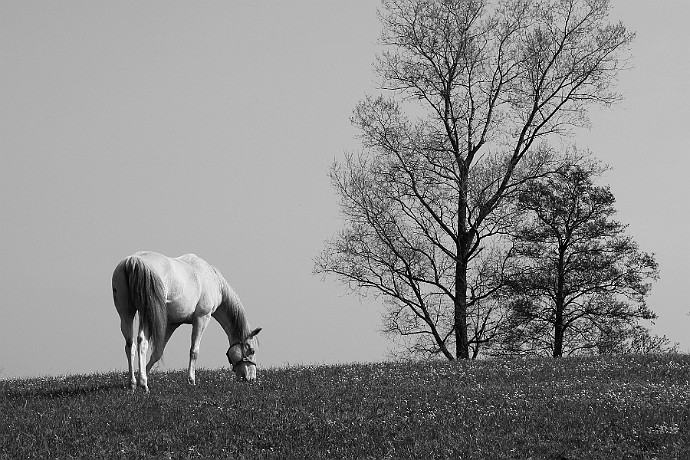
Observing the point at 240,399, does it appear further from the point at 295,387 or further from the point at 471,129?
the point at 471,129

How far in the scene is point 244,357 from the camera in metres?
23.7

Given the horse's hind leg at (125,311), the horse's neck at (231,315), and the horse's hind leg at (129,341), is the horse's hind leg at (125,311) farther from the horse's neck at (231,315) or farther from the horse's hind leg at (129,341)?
the horse's neck at (231,315)

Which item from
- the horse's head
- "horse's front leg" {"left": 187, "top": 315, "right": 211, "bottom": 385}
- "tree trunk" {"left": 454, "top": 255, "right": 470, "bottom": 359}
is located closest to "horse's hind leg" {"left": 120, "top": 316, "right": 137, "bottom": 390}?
"horse's front leg" {"left": 187, "top": 315, "right": 211, "bottom": 385}

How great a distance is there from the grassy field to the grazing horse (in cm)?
73

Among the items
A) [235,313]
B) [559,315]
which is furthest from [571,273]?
[235,313]

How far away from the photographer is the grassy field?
53.1 feet

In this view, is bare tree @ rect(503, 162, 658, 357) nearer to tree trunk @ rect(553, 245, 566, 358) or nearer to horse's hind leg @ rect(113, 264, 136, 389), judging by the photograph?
tree trunk @ rect(553, 245, 566, 358)

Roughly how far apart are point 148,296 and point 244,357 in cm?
406

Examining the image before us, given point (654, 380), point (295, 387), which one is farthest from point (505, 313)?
point (295, 387)

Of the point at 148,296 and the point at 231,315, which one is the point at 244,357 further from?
the point at 148,296

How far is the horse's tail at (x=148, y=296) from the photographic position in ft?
67.3

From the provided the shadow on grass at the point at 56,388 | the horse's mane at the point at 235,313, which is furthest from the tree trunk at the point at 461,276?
the shadow on grass at the point at 56,388

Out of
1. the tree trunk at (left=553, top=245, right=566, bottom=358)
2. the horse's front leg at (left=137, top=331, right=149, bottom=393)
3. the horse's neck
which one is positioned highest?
the tree trunk at (left=553, top=245, right=566, bottom=358)

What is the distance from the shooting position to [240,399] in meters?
19.5
